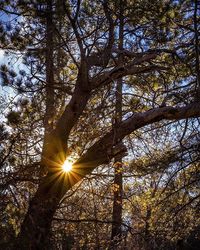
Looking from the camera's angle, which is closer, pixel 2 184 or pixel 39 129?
pixel 2 184

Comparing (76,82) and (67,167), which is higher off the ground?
(76,82)

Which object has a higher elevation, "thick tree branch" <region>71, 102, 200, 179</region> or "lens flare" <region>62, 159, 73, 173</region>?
"thick tree branch" <region>71, 102, 200, 179</region>

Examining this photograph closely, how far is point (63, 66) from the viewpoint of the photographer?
344 inches

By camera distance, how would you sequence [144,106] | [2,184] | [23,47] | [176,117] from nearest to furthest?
1. [2,184]
2. [176,117]
3. [23,47]
4. [144,106]

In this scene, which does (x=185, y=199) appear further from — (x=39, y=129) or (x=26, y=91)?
(x=26, y=91)

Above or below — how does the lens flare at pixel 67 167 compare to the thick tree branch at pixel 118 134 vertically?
below

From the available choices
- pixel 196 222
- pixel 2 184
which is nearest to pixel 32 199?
pixel 2 184

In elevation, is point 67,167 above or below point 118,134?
below

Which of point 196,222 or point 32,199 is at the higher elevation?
point 196,222

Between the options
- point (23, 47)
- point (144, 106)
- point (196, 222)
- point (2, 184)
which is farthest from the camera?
point (196, 222)

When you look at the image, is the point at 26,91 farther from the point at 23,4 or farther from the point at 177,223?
the point at 177,223

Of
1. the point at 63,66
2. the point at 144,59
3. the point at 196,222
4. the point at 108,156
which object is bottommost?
the point at 108,156

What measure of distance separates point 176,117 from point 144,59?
1136 mm

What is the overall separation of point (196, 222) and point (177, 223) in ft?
2.71
